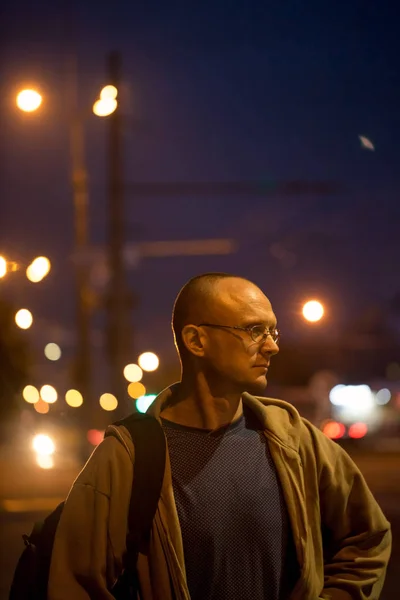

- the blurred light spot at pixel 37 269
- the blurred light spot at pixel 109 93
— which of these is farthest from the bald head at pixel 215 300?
the blurred light spot at pixel 109 93

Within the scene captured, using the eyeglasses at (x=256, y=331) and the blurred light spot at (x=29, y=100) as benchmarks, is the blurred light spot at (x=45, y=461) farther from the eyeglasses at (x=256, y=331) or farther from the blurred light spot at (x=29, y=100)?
the eyeglasses at (x=256, y=331)

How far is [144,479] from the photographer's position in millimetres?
3312

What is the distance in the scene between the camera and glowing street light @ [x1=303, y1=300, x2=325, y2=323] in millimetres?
6262

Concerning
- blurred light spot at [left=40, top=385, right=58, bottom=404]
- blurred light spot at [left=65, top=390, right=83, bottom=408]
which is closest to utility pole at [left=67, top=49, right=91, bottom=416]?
blurred light spot at [left=65, top=390, right=83, bottom=408]

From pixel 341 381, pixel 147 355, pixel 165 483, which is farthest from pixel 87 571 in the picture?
pixel 341 381

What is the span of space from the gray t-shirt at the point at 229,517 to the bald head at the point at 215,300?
1.24ft

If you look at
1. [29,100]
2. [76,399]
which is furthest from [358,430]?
[29,100]

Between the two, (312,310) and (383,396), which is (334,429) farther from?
(312,310)

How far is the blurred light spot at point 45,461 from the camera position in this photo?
27072 millimetres

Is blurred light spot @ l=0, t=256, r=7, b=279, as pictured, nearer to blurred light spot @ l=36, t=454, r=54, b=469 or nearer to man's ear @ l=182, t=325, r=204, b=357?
man's ear @ l=182, t=325, r=204, b=357

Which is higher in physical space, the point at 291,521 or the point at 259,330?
the point at 259,330

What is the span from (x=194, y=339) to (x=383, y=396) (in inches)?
1510

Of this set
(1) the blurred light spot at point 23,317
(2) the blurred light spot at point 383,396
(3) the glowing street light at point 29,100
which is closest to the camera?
(3) the glowing street light at point 29,100

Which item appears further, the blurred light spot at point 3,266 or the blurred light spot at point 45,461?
the blurred light spot at point 45,461
